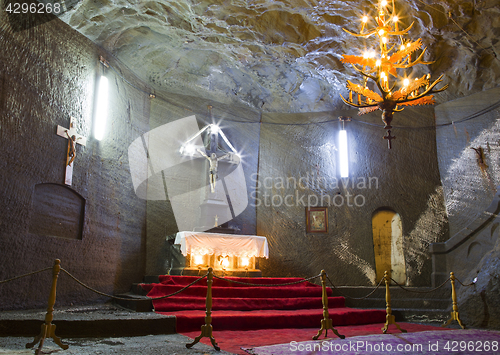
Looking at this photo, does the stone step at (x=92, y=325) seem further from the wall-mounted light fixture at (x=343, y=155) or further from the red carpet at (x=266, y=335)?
the wall-mounted light fixture at (x=343, y=155)

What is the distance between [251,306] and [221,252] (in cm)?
154

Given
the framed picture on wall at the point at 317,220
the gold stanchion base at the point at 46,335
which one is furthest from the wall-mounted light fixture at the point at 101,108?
the framed picture on wall at the point at 317,220

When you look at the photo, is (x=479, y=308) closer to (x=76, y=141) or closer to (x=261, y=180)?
(x=261, y=180)

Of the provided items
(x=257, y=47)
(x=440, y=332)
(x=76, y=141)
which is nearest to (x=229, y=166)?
(x=257, y=47)

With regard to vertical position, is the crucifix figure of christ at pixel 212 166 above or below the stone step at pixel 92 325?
above

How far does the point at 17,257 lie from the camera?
5.50 metres

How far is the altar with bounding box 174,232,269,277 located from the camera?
7.26m

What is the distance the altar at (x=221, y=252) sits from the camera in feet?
23.8

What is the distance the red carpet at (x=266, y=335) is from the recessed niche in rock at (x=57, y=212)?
3010mm

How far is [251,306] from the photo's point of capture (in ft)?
20.4

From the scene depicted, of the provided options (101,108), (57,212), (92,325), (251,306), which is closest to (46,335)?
(92,325)

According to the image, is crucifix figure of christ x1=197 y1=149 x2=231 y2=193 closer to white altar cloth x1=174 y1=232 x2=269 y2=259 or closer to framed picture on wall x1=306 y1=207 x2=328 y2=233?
white altar cloth x1=174 y1=232 x2=269 y2=259

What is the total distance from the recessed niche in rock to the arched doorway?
23.2 feet

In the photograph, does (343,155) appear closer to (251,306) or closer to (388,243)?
(388,243)
